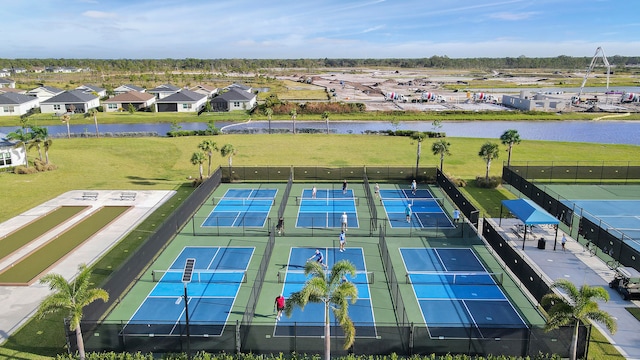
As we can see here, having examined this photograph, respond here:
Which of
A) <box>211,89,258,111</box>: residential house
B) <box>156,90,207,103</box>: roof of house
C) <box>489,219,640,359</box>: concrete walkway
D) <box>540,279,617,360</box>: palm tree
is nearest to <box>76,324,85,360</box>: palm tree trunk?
<box>540,279,617,360</box>: palm tree

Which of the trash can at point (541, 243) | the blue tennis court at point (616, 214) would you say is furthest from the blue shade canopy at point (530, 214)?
the blue tennis court at point (616, 214)

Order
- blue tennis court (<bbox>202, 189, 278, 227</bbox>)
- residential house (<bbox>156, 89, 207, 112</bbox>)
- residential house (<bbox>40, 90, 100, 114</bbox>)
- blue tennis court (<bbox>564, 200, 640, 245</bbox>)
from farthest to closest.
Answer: residential house (<bbox>156, 89, 207, 112</bbox>) < residential house (<bbox>40, 90, 100, 114</bbox>) < blue tennis court (<bbox>202, 189, 278, 227</bbox>) < blue tennis court (<bbox>564, 200, 640, 245</bbox>)

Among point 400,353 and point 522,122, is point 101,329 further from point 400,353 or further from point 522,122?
point 522,122

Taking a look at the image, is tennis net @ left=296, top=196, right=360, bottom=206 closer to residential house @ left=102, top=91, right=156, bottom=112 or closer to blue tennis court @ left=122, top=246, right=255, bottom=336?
blue tennis court @ left=122, top=246, right=255, bottom=336

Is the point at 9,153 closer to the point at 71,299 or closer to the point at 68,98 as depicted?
the point at 71,299

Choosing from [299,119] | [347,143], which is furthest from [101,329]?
[299,119]

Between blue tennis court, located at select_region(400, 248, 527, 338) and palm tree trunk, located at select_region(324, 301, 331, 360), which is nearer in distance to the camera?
palm tree trunk, located at select_region(324, 301, 331, 360)

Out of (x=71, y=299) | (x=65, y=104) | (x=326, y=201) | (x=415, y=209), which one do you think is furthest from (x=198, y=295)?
(x=65, y=104)

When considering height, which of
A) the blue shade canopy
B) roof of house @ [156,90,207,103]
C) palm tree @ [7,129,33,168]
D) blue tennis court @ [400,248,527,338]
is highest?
roof of house @ [156,90,207,103]
